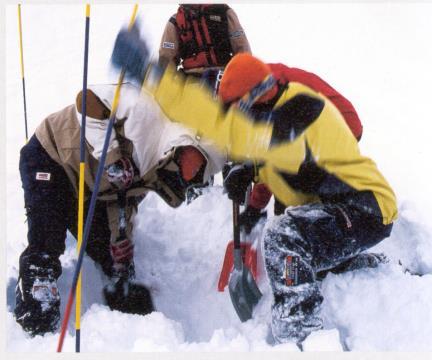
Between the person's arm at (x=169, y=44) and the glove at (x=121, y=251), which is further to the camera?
the person's arm at (x=169, y=44)

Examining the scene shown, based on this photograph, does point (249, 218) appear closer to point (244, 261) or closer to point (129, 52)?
point (244, 261)

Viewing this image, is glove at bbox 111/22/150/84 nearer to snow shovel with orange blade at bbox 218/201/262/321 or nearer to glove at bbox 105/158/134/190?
glove at bbox 105/158/134/190

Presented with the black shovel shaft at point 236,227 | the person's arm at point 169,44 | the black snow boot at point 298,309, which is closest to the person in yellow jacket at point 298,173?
the black snow boot at point 298,309

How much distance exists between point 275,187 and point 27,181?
1093mm

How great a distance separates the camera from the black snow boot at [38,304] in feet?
7.11

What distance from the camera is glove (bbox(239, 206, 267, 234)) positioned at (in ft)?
8.57

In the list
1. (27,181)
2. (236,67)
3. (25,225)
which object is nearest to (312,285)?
(236,67)

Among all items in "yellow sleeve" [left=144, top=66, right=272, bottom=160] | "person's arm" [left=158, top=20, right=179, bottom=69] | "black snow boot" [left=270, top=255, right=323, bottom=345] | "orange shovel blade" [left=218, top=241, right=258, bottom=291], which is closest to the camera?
"black snow boot" [left=270, top=255, right=323, bottom=345]

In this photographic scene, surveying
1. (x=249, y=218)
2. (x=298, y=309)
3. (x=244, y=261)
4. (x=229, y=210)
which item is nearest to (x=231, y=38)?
(x=229, y=210)

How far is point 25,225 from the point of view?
2.70m

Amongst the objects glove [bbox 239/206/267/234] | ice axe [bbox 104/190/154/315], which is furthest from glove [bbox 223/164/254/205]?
ice axe [bbox 104/190/154/315]

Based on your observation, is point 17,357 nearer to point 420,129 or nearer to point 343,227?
point 343,227

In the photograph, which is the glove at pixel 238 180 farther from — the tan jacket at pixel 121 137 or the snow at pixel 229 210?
the snow at pixel 229 210

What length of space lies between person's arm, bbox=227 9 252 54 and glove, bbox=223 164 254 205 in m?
1.00
